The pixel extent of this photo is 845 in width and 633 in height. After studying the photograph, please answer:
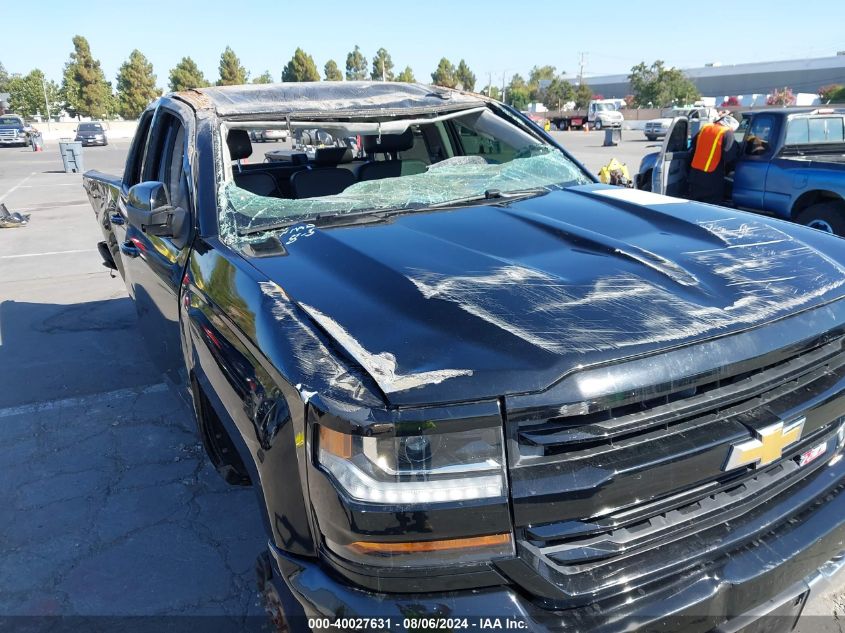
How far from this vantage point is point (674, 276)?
6.40 feet

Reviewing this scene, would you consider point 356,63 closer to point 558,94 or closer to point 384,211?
point 558,94

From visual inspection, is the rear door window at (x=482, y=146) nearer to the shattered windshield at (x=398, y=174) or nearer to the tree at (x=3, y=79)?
the shattered windshield at (x=398, y=174)

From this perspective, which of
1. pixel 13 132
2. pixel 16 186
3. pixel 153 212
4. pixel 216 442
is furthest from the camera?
pixel 13 132

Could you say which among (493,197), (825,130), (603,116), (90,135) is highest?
(493,197)

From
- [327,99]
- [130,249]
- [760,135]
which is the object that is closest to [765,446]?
[327,99]

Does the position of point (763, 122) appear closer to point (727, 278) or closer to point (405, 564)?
point (727, 278)

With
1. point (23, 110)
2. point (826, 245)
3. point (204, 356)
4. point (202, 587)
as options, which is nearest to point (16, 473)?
point (202, 587)

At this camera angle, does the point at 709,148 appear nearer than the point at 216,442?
No

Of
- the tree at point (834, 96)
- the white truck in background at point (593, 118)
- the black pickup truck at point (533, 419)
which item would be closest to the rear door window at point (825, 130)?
the black pickup truck at point (533, 419)

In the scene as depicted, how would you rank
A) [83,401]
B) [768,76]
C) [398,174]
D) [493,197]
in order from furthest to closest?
1. [768,76]
2. [83,401]
3. [398,174]
4. [493,197]

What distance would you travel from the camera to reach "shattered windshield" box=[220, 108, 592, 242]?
272 centimetres

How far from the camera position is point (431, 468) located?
1.44m

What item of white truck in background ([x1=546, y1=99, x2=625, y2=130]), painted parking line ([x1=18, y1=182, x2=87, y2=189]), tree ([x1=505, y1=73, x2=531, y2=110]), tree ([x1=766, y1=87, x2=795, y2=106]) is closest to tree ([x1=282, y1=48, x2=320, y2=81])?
tree ([x1=505, y1=73, x2=531, y2=110])

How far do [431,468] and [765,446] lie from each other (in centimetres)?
86
